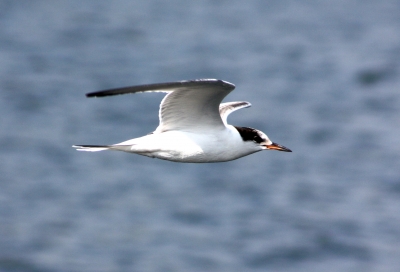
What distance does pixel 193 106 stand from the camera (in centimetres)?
955

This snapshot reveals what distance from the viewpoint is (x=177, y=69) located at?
98.0ft

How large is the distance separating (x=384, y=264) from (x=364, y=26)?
48.2ft

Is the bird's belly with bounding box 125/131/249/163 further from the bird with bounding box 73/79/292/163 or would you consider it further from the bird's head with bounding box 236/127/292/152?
the bird's head with bounding box 236/127/292/152

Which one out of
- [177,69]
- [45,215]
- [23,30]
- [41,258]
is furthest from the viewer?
[23,30]

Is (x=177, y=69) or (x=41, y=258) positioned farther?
(x=177, y=69)

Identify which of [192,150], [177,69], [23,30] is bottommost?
[192,150]

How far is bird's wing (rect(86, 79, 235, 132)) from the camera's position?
9.03m

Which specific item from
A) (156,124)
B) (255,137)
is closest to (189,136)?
(255,137)

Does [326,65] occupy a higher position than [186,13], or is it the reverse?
Result: [186,13]

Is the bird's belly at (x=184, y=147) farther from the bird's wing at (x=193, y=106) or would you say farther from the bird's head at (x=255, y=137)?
the bird's head at (x=255, y=137)

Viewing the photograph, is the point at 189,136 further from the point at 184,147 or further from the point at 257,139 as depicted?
the point at 257,139

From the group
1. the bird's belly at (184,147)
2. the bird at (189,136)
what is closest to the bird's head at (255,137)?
the bird at (189,136)

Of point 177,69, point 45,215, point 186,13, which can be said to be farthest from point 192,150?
point 186,13

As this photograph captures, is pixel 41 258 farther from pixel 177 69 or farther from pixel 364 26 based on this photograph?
pixel 364 26
